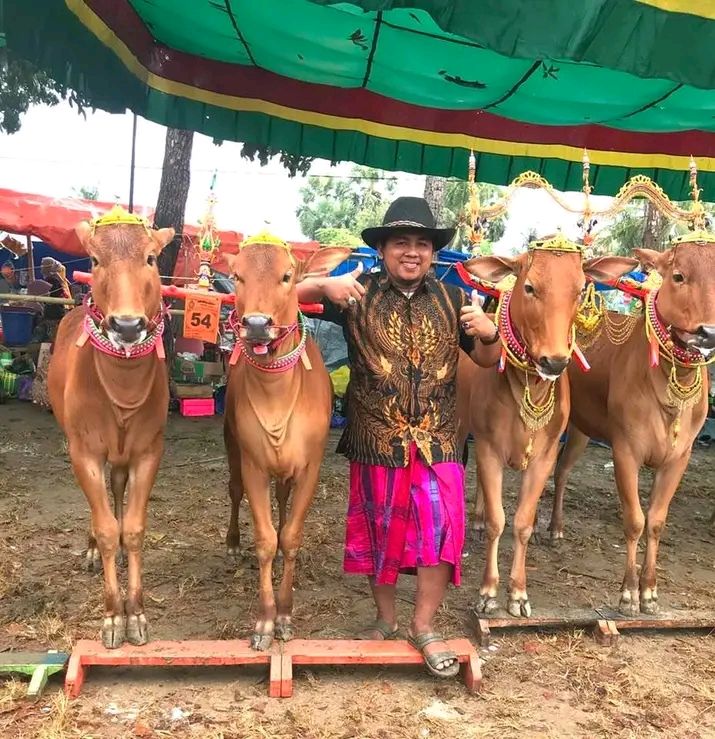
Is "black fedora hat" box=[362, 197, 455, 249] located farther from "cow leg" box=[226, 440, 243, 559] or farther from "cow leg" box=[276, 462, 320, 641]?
"cow leg" box=[226, 440, 243, 559]

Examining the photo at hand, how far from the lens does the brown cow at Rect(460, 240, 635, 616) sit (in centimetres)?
349

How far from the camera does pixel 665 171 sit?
6.71 metres

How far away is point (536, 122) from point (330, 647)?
4.82 metres

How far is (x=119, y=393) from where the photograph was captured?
342cm

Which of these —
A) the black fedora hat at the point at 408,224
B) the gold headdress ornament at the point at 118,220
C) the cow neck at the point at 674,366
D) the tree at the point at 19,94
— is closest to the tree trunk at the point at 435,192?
the tree at the point at 19,94

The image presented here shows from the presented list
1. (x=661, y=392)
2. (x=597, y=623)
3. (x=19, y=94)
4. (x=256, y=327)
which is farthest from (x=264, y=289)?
(x=19, y=94)

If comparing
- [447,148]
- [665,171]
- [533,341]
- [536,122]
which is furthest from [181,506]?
[665,171]

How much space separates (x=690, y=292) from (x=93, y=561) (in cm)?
406

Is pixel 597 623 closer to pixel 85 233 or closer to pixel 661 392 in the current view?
pixel 661 392

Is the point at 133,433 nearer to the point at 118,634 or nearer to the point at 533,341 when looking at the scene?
the point at 118,634

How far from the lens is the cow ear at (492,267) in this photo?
12.6 feet

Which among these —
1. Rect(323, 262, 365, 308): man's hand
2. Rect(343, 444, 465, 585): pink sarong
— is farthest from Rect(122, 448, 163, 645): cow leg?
Answer: Rect(323, 262, 365, 308): man's hand

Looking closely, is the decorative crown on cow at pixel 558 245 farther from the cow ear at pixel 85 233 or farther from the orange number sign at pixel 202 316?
the cow ear at pixel 85 233

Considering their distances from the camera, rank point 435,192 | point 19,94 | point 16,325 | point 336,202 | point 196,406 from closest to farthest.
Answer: point 196,406
point 19,94
point 16,325
point 435,192
point 336,202
